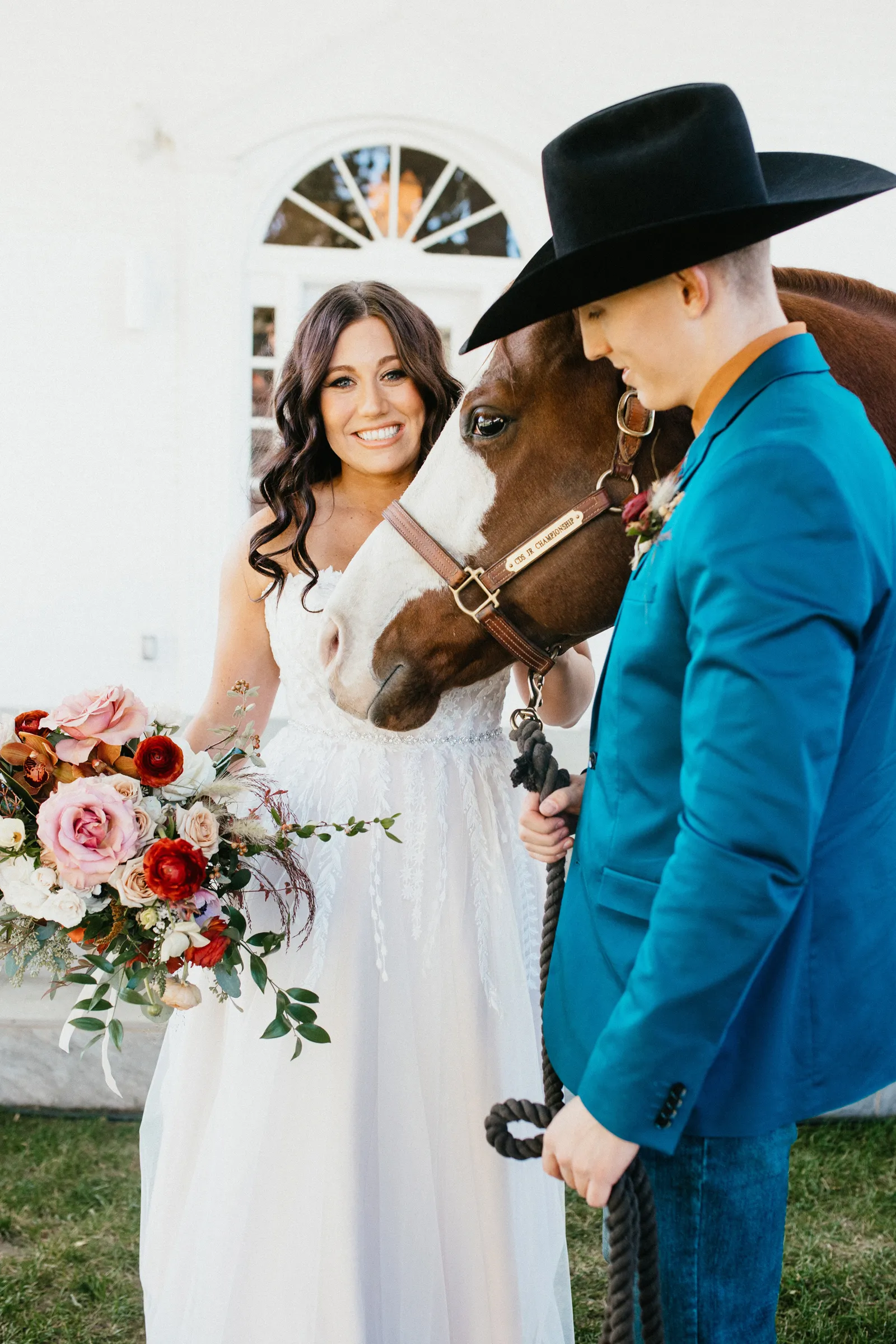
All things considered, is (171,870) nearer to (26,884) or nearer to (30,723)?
(26,884)

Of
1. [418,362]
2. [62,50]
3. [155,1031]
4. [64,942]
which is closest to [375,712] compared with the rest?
[64,942]

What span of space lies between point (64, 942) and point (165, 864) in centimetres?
26

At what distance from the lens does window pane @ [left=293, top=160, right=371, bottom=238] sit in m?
5.33

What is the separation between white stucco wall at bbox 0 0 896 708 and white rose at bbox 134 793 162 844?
3.93 metres

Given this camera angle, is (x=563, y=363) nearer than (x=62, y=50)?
Yes

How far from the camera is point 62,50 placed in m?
5.02

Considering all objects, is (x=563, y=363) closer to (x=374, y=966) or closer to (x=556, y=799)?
(x=556, y=799)

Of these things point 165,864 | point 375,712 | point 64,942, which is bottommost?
point 64,942

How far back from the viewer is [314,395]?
2070mm

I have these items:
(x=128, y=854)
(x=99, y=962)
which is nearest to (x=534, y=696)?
(x=128, y=854)

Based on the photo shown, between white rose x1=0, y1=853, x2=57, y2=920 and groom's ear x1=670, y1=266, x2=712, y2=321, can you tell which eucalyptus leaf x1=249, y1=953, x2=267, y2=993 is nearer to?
white rose x1=0, y1=853, x2=57, y2=920

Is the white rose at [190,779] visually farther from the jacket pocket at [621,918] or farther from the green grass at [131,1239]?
the green grass at [131,1239]

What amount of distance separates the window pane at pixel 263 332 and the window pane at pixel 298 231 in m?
0.34

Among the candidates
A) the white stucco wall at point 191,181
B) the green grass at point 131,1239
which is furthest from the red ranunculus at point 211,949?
the white stucco wall at point 191,181
